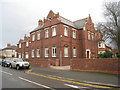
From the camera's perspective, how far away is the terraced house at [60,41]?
20953mm

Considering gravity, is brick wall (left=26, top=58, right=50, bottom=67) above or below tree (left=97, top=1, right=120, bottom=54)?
below

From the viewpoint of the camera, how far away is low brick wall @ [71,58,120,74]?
11.5m

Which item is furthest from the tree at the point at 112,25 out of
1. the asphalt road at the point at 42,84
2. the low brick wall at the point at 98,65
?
the asphalt road at the point at 42,84

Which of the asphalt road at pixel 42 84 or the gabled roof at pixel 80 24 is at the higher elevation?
the gabled roof at pixel 80 24

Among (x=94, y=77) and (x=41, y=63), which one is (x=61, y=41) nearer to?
(x=41, y=63)

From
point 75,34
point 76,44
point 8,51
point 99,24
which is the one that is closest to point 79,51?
point 76,44

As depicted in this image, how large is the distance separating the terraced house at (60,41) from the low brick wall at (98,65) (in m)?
5.92

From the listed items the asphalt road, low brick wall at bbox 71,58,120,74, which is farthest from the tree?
the asphalt road

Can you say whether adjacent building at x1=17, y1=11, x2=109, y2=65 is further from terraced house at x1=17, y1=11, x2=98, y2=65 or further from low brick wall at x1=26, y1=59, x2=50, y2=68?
low brick wall at x1=26, y1=59, x2=50, y2=68

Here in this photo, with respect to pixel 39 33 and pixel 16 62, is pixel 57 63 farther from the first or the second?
pixel 39 33

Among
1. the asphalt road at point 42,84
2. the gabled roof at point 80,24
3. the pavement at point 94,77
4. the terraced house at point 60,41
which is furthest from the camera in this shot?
the gabled roof at point 80,24

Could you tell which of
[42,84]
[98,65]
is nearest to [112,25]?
[98,65]

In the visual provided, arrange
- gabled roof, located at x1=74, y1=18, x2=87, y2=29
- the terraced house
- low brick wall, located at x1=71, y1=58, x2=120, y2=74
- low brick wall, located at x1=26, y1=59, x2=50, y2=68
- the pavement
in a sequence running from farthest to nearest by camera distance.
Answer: gabled roof, located at x1=74, y1=18, x2=87, y2=29
the terraced house
low brick wall, located at x1=26, y1=59, x2=50, y2=68
low brick wall, located at x1=71, y1=58, x2=120, y2=74
the pavement

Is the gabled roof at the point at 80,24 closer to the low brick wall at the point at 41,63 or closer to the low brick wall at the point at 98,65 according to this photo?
the low brick wall at the point at 41,63
